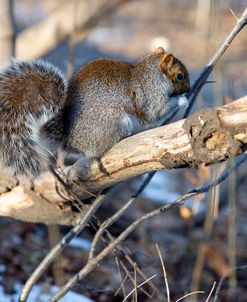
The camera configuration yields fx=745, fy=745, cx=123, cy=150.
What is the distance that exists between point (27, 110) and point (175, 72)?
696 millimetres

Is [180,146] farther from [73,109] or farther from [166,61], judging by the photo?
[166,61]

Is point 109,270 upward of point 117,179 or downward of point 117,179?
downward

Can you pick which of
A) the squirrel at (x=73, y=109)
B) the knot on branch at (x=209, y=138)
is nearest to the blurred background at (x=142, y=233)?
the squirrel at (x=73, y=109)

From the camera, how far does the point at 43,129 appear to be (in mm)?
A: 2477

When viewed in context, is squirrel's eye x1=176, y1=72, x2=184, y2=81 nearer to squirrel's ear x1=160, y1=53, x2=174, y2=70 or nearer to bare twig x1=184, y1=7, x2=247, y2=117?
squirrel's ear x1=160, y1=53, x2=174, y2=70

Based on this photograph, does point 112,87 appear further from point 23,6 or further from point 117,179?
point 23,6

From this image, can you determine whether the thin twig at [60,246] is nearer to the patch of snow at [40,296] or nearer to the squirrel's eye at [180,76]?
the squirrel's eye at [180,76]

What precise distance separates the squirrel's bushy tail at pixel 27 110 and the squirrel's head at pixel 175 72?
0.49 meters

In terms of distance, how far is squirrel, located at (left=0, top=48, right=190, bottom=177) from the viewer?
2.36m

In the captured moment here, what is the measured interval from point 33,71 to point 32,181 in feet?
1.34

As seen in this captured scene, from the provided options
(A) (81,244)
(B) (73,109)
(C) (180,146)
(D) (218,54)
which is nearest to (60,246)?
(B) (73,109)

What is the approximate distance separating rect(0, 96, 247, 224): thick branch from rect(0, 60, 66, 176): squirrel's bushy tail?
0.21 m

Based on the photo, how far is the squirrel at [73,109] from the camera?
7.73ft

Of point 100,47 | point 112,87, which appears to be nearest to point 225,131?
point 112,87
